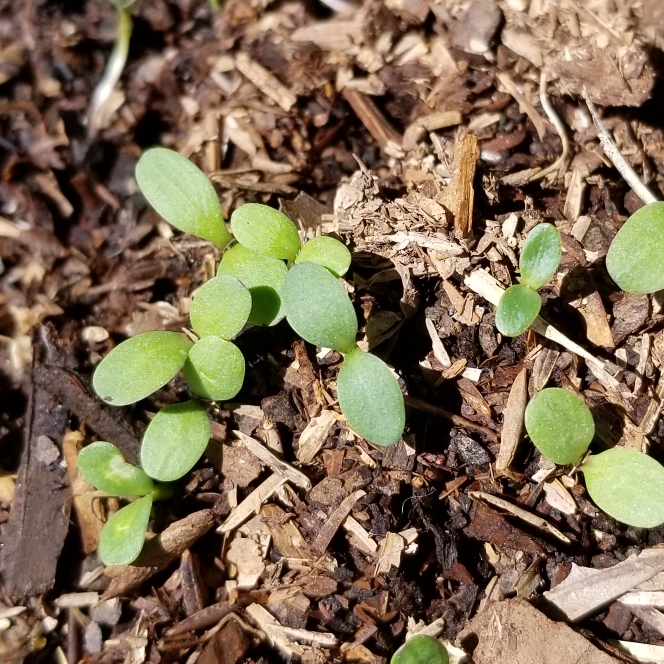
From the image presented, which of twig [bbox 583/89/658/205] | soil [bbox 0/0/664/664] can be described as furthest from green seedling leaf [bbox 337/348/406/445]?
twig [bbox 583/89/658/205]

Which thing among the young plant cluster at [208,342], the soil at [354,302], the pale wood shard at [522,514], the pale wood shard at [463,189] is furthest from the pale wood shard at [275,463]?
the pale wood shard at [463,189]

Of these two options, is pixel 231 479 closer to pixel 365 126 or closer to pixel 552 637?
pixel 552 637

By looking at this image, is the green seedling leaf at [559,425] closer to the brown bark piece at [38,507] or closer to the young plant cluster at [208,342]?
the young plant cluster at [208,342]

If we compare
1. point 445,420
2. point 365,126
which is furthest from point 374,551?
point 365,126

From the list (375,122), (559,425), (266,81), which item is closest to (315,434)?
(559,425)

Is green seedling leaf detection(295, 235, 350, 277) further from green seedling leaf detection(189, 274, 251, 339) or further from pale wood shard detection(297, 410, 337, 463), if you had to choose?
pale wood shard detection(297, 410, 337, 463)
